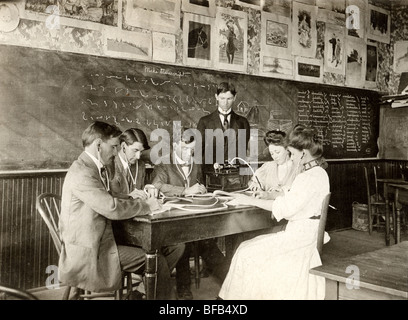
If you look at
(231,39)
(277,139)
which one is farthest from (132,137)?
(231,39)

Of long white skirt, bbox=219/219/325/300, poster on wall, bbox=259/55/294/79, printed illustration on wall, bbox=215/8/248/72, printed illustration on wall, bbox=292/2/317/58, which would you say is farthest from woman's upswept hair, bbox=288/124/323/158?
printed illustration on wall, bbox=292/2/317/58

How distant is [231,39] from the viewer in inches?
181

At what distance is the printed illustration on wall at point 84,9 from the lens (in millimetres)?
3326

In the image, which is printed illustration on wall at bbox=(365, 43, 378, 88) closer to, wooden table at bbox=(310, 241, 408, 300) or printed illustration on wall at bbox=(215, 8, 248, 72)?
printed illustration on wall at bbox=(215, 8, 248, 72)

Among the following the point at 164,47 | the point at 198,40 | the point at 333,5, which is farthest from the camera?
the point at 333,5

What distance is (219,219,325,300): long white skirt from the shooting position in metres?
2.73

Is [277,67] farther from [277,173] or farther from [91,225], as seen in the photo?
[91,225]

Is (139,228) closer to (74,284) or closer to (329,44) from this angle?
(74,284)

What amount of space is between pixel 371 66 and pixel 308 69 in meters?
1.21

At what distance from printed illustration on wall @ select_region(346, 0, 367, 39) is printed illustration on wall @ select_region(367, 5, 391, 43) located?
0.13m

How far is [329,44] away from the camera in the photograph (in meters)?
5.32

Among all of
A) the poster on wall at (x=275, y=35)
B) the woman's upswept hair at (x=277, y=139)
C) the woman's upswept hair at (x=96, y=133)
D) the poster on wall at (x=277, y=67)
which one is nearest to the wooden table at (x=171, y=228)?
the woman's upswept hair at (x=96, y=133)

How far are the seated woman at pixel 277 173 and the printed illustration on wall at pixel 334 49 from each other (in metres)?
1.70

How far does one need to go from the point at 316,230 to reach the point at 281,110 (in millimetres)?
2432
